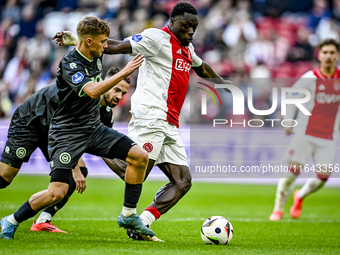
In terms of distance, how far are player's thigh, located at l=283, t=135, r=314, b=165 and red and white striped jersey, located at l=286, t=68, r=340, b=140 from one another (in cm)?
16

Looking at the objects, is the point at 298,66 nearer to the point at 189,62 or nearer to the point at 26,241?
the point at 189,62

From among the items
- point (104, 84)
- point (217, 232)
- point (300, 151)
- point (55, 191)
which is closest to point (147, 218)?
point (217, 232)

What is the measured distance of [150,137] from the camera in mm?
5520

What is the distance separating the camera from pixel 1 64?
17.0 metres

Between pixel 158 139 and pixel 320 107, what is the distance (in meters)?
4.08

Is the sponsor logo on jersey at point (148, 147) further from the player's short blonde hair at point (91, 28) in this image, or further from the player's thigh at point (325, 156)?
the player's thigh at point (325, 156)

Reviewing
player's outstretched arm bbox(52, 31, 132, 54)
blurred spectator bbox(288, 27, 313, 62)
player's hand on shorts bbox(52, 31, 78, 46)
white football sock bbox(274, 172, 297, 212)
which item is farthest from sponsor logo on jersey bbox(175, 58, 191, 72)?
blurred spectator bbox(288, 27, 313, 62)

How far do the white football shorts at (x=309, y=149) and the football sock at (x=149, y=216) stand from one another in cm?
364

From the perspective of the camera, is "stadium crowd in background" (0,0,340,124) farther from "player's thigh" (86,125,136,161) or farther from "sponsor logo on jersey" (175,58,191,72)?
"player's thigh" (86,125,136,161)

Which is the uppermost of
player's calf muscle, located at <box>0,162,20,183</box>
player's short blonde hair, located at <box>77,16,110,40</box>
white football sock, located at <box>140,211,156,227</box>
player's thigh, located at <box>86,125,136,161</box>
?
player's short blonde hair, located at <box>77,16,110,40</box>

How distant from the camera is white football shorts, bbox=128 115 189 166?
5.51 metres

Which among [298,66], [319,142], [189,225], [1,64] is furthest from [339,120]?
[1,64]

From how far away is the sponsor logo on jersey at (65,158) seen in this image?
16.4 feet

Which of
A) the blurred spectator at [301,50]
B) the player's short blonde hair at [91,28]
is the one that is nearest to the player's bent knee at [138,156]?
the player's short blonde hair at [91,28]
